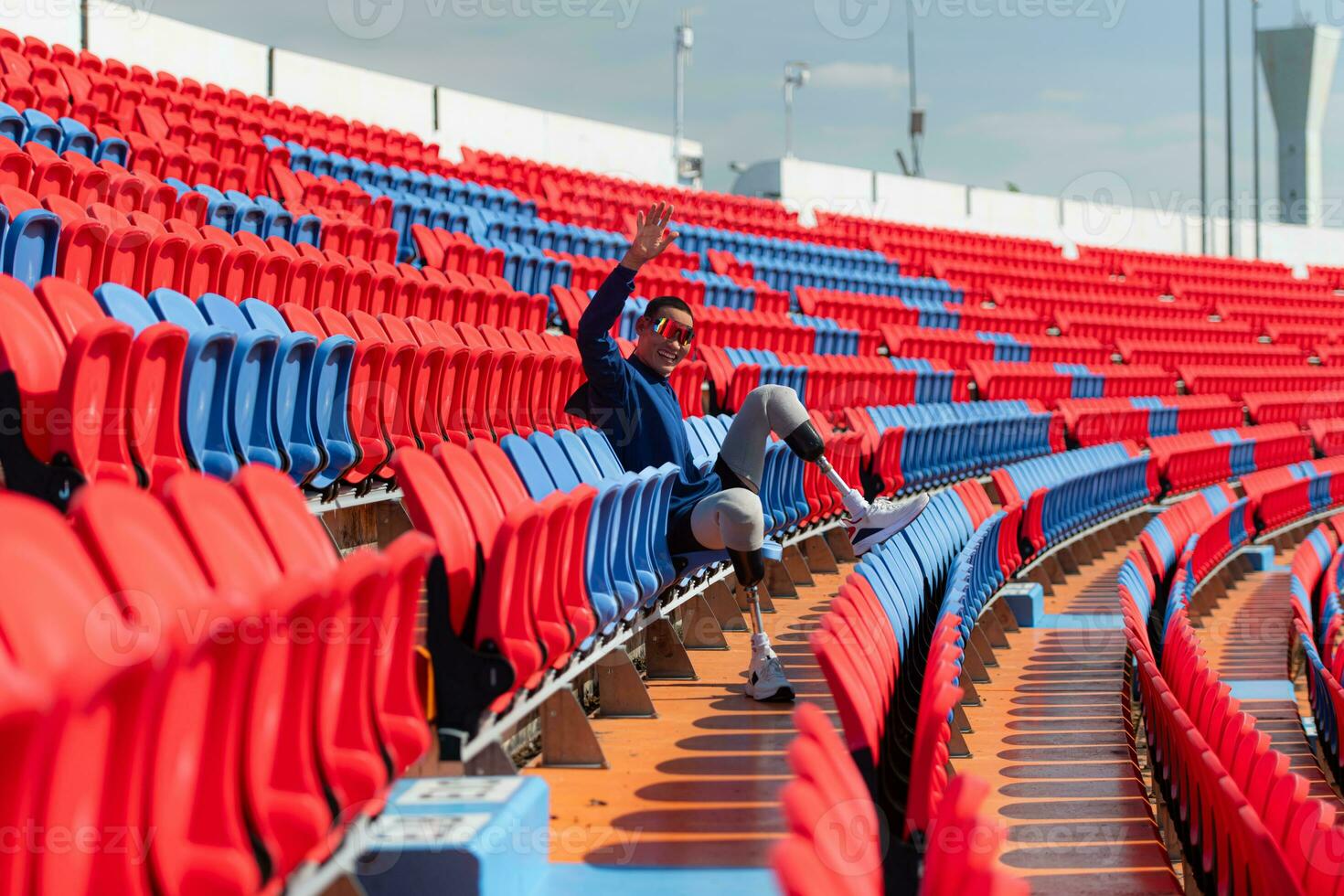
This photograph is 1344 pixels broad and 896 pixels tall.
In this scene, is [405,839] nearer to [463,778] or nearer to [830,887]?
[463,778]

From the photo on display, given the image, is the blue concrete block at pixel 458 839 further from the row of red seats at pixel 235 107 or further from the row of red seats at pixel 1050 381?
the row of red seats at pixel 1050 381

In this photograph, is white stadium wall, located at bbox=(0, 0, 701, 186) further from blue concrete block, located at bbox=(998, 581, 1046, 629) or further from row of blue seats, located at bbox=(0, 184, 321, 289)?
blue concrete block, located at bbox=(998, 581, 1046, 629)

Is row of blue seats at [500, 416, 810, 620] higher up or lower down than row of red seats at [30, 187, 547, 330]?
lower down

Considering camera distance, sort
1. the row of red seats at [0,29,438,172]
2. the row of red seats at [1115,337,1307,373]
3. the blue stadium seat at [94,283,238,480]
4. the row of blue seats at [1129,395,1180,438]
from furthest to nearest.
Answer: the row of red seats at [1115,337,1307,373] < the row of blue seats at [1129,395,1180,438] < the row of red seats at [0,29,438,172] < the blue stadium seat at [94,283,238,480]

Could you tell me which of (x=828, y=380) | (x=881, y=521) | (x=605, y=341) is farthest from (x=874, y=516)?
(x=828, y=380)

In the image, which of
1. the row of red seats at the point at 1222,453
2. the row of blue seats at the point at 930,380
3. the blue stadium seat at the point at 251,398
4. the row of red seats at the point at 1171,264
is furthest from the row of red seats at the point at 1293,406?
the blue stadium seat at the point at 251,398

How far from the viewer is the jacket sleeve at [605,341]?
7.36 ft

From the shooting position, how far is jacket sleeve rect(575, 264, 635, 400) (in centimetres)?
224

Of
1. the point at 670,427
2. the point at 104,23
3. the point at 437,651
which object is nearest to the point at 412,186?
the point at 104,23

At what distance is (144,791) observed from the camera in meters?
0.81

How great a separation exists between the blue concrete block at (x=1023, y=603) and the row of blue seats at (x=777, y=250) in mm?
4028

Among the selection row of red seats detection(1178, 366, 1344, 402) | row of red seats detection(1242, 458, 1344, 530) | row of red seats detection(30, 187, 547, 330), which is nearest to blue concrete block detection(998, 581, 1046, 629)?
row of red seats detection(30, 187, 547, 330)

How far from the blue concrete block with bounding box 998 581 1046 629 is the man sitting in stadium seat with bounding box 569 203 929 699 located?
3.99 ft

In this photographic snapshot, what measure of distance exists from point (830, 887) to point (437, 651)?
2.28 feet
